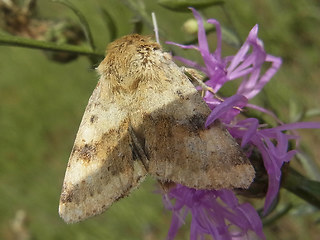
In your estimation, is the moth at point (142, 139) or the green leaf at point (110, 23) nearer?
the moth at point (142, 139)

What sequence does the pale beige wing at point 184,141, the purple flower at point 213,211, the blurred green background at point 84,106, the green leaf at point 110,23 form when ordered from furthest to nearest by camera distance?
the blurred green background at point 84,106
the green leaf at point 110,23
the purple flower at point 213,211
the pale beige wing at point 184,141

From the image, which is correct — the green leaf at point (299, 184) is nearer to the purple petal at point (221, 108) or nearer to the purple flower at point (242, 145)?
the purple flower at point (242, 145)

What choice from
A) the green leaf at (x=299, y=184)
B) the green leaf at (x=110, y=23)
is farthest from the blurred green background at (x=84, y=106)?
the green leaf at (x=299, y=184)

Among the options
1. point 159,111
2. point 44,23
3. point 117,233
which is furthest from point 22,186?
point 159,111

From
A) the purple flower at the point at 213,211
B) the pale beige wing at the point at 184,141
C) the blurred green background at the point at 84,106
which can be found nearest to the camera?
the pale beige wing at the point at 184,141

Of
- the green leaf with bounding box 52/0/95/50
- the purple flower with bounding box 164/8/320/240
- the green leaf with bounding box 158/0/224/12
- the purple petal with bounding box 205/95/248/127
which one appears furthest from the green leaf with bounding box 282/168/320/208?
the green leaf with bounding box 52/0/95/50

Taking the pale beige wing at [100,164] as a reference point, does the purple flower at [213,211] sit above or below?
below

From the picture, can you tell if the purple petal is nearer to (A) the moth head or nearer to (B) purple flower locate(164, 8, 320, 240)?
(B) purple flower locate(164, 8, 320, 240)
